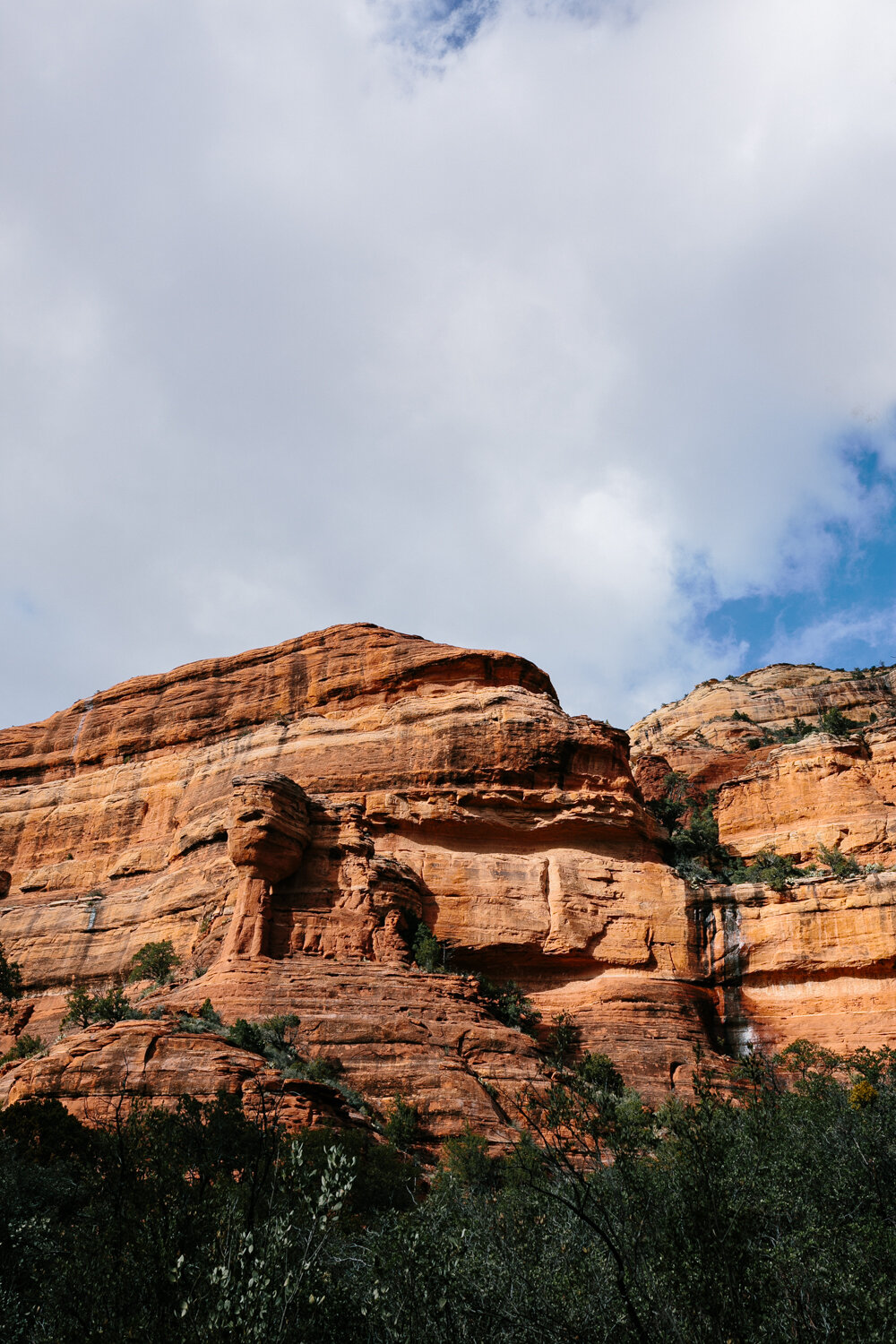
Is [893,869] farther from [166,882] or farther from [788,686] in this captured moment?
[788,686]

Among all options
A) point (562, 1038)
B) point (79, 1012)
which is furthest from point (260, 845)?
point (562, 1038)

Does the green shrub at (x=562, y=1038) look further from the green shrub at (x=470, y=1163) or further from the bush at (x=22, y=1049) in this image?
the bush at (x=22, y=1049)

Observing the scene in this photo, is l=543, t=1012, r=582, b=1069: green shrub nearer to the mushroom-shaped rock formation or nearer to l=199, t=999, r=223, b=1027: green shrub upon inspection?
the mushroom-shaped rock formation

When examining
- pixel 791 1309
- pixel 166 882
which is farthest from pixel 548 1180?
pixel 166 882

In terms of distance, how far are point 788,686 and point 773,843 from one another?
120ft

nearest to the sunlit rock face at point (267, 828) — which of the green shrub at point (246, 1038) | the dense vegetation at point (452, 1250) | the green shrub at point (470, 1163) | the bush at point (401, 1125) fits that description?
the green shrub at point (246, 1038)

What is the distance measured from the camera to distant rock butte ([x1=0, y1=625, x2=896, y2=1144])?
102ft

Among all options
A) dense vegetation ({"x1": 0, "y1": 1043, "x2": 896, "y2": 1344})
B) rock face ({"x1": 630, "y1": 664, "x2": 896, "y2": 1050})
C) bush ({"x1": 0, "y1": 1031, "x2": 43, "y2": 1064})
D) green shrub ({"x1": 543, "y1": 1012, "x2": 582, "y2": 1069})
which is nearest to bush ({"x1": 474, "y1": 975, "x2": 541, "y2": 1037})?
green shrub ({"x1": 543, "y1": 1012, "x2": 582, "y2": 1069})

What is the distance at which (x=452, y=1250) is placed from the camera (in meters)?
13.7

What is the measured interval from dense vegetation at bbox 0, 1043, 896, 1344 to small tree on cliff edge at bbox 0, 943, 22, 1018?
80.6ft

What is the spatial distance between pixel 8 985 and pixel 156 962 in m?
8.24

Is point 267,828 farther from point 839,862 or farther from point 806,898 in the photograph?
point 839,862

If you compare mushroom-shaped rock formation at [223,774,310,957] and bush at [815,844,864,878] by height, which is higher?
bush at [815,844,864,878]

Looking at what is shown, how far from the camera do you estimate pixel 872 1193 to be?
61.8 feet
